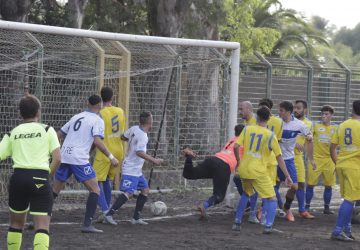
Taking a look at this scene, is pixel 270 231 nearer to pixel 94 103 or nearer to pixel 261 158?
pixel 261 158

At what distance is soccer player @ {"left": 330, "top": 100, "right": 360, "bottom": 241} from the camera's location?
1123cm

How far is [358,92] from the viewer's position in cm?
2070

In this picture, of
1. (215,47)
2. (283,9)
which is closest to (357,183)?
(215,47)

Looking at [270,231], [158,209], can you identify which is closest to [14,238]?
[270,231]

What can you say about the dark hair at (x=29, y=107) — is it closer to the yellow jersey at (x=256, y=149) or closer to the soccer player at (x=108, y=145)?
the soccer player at (x=108, y=145)

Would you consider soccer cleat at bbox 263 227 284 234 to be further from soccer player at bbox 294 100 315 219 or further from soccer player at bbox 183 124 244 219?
soccer player at bbox 294 100 315 219

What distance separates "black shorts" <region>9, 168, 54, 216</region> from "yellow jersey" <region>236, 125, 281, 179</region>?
4028 mm

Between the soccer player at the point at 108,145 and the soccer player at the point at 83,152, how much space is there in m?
1.13

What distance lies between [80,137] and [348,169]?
145 inches

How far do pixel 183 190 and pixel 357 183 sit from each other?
466 centimetres

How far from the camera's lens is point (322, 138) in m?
14.4

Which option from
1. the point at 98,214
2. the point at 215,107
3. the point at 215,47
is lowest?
the point at 98,214

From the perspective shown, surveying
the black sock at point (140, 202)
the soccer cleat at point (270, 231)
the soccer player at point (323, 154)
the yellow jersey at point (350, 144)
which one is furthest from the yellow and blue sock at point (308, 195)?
the black sock at point (140, 202)

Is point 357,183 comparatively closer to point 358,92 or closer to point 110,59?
point 110,59
